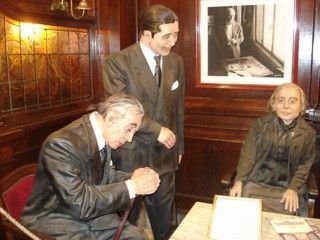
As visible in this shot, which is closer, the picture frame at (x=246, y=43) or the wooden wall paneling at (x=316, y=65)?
the wooden wall paneling at (x=316, y=65)

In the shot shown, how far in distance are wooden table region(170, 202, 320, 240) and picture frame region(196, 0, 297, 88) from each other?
1666 mm

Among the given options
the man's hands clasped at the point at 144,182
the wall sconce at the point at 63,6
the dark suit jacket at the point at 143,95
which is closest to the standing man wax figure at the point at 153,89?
the dark suit jacket at the point at 143,95

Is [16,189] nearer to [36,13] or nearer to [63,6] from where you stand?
[36,13]

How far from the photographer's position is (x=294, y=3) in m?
3.48

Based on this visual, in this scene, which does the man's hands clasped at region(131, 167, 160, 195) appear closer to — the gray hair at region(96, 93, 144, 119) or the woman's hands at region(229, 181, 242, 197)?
the gray hair at region(96, 93, 144, 119)

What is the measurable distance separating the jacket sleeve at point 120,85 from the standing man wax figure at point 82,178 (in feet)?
1.99

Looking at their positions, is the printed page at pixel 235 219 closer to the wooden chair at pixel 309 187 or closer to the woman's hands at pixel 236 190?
the wooden chair at pixel 309 187

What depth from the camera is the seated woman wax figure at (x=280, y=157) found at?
298 centimetres

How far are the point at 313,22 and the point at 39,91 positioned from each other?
96.8 inches

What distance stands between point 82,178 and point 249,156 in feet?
5.28

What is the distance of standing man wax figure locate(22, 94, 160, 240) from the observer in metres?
1.88

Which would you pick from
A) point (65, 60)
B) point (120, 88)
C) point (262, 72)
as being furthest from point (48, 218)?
point (262, 72)

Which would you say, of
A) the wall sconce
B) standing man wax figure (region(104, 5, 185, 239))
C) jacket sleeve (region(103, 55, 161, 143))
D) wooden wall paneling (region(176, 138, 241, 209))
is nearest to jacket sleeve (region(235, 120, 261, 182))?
standing man wax figure (region(104, 5, 185, 239))

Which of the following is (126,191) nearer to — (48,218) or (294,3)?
(48,218)
